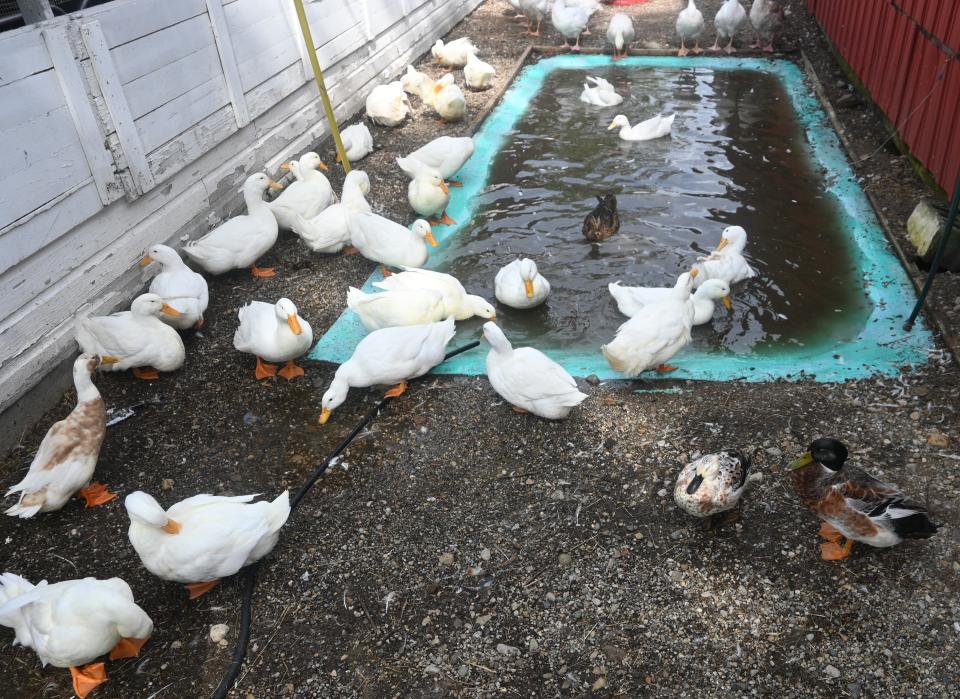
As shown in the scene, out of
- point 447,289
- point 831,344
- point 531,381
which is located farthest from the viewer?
point 447,289

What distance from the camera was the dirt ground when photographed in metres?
3.08

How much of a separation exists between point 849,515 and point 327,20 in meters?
7.41

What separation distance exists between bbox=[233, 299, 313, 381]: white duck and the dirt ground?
159 mm

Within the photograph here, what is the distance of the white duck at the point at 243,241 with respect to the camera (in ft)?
18.5

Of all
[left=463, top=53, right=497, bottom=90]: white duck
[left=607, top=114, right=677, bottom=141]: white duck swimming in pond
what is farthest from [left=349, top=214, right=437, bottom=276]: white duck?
[left=463, top=53, right=497, bottom=90]: white duck

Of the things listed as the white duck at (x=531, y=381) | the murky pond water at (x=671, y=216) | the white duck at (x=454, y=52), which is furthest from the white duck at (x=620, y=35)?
the white duck at (x=531, y=381)

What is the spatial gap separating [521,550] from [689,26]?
8.80 metres

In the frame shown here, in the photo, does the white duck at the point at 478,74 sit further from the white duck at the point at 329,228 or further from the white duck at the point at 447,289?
the white duck at the point at 447,289

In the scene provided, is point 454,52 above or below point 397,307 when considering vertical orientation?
above

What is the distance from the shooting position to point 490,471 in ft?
13.4

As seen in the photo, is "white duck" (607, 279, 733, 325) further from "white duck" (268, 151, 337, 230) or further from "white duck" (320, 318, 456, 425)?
"white duck" (268, 151, 337, 230)

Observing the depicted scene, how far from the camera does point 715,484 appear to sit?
135 inches

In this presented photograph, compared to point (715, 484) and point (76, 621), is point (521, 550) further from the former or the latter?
point (76, 621)

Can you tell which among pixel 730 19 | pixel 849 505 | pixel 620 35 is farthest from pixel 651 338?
pixel 730 19
